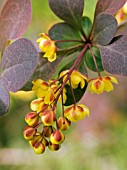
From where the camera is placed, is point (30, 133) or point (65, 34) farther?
point (65, 34)

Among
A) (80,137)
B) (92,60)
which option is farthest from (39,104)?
(80,137)

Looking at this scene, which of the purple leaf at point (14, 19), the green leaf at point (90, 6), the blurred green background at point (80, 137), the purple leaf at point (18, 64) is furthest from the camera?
the blurred green background at point (80, 137)

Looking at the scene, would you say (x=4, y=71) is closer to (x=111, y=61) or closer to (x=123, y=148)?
(x=111, y=61)

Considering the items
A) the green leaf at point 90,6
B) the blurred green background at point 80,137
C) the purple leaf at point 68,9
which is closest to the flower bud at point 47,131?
the purple leaf at point 68,9

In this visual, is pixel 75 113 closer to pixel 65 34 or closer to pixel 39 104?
pixel 39 104

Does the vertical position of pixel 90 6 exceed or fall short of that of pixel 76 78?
it falls short

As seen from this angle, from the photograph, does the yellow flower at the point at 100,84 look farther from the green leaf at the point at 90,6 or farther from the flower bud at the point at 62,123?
the green leaf at the point at 90,6

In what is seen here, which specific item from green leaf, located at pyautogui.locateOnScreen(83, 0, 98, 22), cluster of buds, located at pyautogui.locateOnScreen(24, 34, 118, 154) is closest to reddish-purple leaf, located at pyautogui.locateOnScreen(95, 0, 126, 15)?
cluster of buds, located at pyautogui.locateOnScreen(24, 34, 118, 154)
